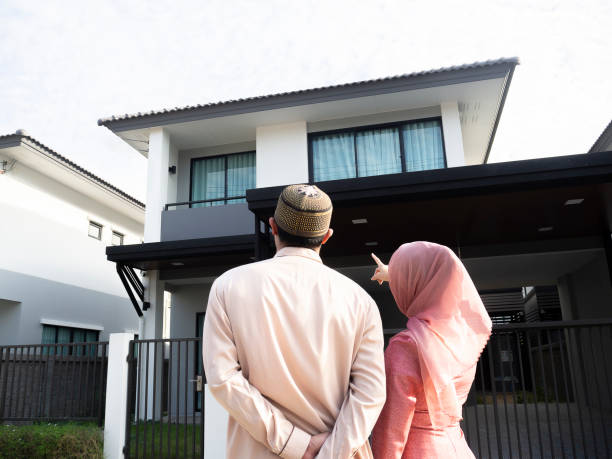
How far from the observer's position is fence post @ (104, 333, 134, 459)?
6617 millimetres

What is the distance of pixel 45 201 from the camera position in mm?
13281

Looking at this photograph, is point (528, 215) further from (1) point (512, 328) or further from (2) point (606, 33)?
(2) point (606, 33)

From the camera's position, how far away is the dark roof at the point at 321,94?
31.5 feet

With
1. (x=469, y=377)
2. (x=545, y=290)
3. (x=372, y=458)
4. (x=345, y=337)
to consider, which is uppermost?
(x=545, y=290)

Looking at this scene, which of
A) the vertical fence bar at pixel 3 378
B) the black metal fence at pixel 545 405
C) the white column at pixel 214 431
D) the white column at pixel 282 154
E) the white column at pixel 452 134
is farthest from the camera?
the white column at pixel 282 154

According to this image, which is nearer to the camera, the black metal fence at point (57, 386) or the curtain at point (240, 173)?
the black metal fence at point (57, 386)

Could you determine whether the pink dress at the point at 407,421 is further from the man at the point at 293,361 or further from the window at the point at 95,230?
the window at the point at 95,230

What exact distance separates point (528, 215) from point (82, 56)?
32.3 feet

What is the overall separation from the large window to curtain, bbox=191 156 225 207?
7.61 feet

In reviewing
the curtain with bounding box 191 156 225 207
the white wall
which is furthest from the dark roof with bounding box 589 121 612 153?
the white wall

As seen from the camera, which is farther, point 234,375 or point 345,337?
point 345,337

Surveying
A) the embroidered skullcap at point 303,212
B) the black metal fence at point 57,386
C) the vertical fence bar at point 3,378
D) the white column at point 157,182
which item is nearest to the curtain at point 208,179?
the white column at point 157,182

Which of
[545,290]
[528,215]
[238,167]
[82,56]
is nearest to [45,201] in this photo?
[82,56]

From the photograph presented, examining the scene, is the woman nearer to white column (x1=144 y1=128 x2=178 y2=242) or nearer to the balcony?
the balcony
